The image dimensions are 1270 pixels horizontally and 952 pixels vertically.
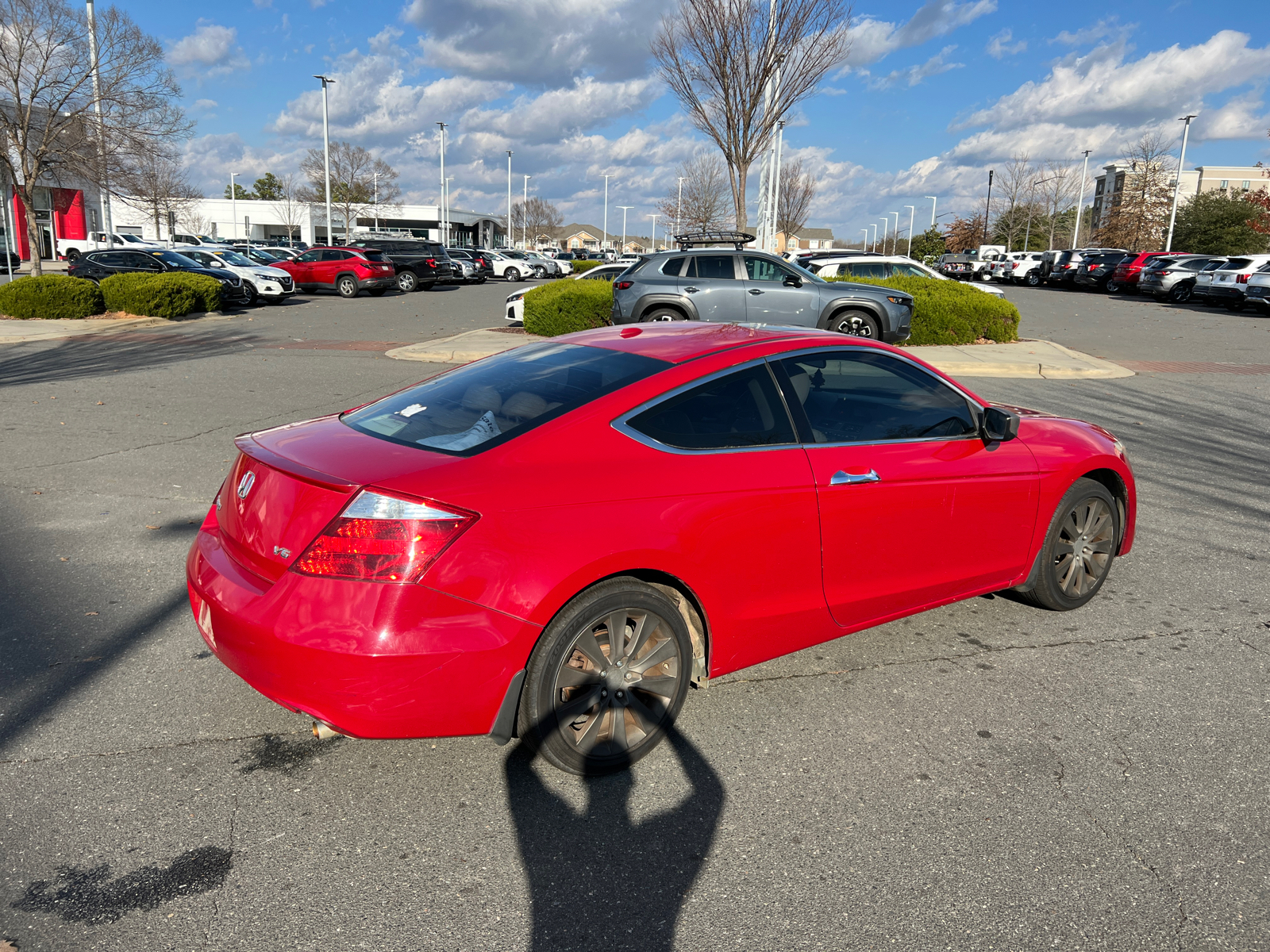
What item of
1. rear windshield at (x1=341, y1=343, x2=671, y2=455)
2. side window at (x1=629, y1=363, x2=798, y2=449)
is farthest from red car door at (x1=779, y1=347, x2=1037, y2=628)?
rear windshield at (x1=341, y1=343, x2=671, y2=455)

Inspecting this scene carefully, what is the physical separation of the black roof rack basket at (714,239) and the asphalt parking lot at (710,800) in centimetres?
1330

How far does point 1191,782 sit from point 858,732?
3.76 feet

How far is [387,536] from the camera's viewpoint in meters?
2.73

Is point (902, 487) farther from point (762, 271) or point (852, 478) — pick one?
point (762, 271)

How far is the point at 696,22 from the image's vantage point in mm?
25094

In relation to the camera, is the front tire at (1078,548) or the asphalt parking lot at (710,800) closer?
the asphalt parking lot at (710,800)

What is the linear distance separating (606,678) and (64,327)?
19.7 meters

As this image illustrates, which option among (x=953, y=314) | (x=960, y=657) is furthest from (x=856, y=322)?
(x=960, y=657)

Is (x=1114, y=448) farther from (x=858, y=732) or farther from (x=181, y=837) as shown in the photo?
(x=181, y=837)

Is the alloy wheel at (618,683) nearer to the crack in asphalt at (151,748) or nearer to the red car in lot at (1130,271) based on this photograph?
the crack in asphalt at (151,748)

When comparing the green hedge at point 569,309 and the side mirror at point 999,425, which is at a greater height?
the side mirror at point 999,425

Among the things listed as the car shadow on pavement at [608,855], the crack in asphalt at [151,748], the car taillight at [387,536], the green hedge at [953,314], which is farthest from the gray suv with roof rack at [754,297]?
the car taillight at [387,536]

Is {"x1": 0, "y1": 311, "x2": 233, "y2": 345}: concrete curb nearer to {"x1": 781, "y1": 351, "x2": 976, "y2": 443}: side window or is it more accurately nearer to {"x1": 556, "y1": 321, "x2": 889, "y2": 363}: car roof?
{"x1": 556, "y1": 321, "x2": 889, "y2": 363}: car roof

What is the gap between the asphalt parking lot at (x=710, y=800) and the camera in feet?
8.24
